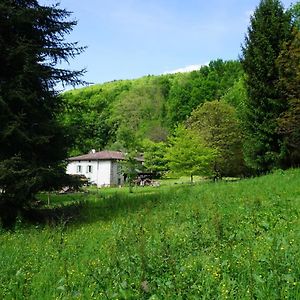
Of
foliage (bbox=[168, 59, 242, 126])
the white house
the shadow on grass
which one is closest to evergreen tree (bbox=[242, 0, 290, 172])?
the shadow on grass

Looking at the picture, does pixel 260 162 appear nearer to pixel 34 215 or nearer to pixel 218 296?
pixel 34 215

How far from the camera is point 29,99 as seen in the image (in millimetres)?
11680

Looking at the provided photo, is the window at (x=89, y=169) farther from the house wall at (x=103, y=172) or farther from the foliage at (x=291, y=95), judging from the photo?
the foliage at (x=291, y=95)

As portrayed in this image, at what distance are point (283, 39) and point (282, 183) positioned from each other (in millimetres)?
13073

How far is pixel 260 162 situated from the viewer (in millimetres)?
25328

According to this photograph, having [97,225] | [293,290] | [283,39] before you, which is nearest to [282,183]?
[97,225]

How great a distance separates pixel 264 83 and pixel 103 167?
132ft

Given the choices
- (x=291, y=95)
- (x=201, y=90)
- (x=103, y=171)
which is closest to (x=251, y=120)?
(x=291, y=95)

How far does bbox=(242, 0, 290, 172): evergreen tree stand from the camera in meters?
24.2

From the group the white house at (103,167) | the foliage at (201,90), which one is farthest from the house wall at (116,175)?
the foliage at (201,90)

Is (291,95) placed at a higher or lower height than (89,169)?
higher

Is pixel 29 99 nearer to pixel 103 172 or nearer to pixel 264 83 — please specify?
pixel 264 83

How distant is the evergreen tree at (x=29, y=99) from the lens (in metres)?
11.1

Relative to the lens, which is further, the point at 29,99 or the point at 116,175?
the point at 116,175
